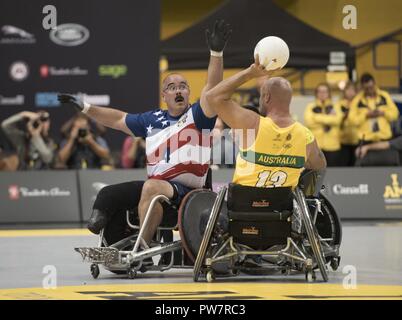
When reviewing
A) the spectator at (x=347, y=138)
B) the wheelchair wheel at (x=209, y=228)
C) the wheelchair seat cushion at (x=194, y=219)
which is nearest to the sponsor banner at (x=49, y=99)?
the spectator at (x=347, y=138)

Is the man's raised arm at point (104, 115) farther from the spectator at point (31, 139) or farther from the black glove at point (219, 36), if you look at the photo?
the spectator at point (31, 139)

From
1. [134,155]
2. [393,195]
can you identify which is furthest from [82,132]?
[393,195]

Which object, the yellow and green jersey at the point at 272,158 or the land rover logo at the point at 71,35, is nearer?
the yellow and green jersey at the point at 272,158

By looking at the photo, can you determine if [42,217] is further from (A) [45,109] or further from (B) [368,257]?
(B) [368,257]

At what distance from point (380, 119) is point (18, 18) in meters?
7.74

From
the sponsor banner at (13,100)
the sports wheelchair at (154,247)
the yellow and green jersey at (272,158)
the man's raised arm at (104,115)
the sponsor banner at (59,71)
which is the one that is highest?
the sponsor banner at (59,71)

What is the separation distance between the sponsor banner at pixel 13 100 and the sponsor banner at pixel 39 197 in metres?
3.66

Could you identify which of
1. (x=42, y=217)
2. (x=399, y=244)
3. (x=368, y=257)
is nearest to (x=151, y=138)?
(x=368, y=257)

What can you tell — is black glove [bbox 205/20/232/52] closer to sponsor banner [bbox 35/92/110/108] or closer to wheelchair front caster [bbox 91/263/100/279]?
wheelchair front caster [bbox 91/263/100/279]

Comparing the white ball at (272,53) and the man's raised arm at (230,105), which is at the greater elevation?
the white ball at (272,53)

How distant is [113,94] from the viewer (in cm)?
2473

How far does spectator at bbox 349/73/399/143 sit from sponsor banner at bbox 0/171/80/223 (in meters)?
5.23

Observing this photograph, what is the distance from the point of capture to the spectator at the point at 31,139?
22.4 metres
